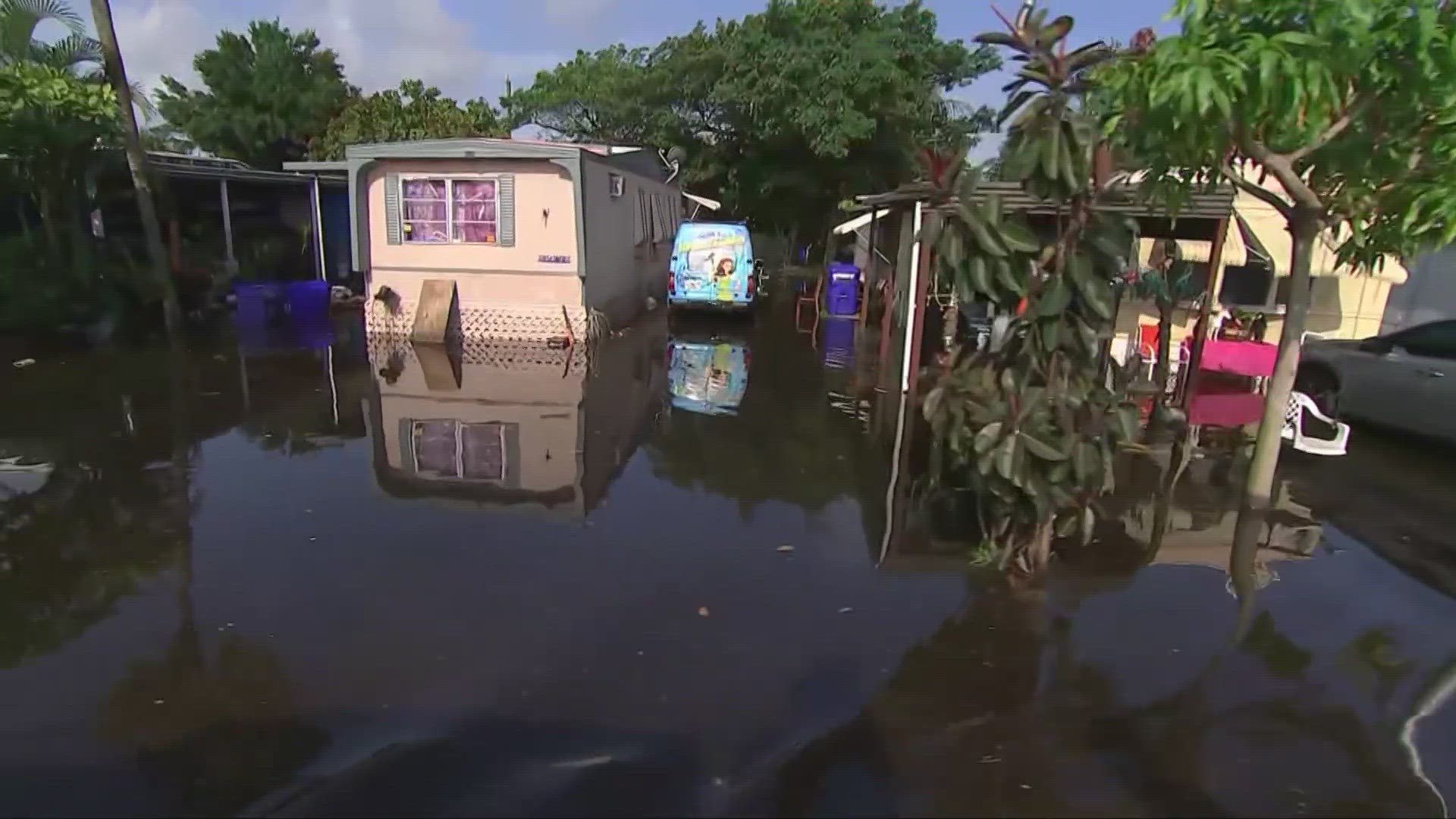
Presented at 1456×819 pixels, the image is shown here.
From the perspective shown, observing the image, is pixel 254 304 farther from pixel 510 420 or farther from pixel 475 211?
pixel 510 420

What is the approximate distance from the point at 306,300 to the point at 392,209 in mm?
3010

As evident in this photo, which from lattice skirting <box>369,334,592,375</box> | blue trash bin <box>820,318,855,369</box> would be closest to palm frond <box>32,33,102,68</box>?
lattice skirting <box>369,334,592,375</box>

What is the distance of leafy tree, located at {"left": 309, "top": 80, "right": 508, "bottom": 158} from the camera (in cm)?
2694

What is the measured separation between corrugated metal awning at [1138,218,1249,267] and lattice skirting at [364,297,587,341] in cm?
793

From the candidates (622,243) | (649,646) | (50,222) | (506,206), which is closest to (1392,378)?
(649,646)

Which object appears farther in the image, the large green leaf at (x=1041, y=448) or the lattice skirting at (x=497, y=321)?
the lattice skirting at (x=497, y=321)

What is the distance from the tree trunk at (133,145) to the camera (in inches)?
539

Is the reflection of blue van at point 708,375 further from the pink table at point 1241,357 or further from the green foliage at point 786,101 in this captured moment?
the green foliage at point 786,101

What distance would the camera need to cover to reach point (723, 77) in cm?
2609

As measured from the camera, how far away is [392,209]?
528 inches

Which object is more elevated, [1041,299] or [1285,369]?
[1041,299]

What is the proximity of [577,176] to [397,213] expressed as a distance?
2.90 metres

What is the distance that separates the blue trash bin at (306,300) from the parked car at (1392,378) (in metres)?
14.6

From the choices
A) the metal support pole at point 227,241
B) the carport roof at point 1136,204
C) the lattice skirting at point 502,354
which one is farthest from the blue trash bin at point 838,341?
the metal support pole at point 227,241
